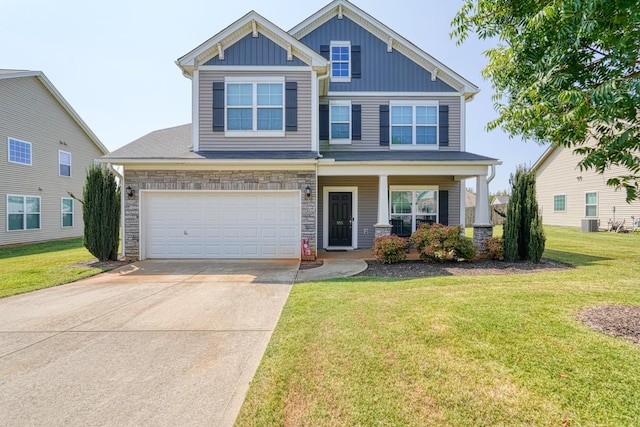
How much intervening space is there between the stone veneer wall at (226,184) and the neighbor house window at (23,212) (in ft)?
31.8

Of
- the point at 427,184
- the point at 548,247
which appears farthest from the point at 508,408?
the point at 548,247

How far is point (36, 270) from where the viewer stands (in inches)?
332

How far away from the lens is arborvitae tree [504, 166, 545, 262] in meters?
9.10

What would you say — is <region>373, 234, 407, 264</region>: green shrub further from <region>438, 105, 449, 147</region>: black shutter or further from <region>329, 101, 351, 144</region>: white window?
<region>438, 105, 449, 147</region>: black shutter

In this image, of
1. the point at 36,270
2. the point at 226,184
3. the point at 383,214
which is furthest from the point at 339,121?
the point at 36,270

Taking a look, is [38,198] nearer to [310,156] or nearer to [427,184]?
[310,156]

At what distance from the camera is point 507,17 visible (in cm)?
433

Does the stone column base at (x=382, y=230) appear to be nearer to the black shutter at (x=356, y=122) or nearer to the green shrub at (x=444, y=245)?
the green shrub at (x=444, y=245)

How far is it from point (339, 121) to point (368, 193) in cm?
303

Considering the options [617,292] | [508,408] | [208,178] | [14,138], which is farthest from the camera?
[14,138]

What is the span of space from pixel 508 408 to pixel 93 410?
3530 millimetres

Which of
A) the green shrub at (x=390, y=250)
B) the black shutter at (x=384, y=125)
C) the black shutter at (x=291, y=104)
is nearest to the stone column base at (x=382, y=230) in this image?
the green shrub at (x=390, y=250)

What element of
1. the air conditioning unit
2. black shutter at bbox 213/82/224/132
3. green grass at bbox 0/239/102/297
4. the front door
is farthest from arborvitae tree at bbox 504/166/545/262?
the air conditioning unit

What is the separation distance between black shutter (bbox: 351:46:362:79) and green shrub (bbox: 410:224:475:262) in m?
6.87
